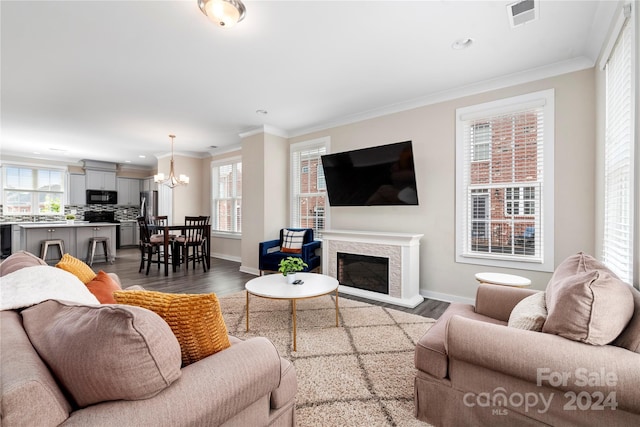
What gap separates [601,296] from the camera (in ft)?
3.86

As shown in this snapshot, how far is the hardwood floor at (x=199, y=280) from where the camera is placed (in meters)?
3.41

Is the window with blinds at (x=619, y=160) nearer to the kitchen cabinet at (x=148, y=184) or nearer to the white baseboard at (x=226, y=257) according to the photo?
the white baseboard at (x=226, y=257)

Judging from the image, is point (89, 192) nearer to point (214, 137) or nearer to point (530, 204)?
Result: point (214, 137)

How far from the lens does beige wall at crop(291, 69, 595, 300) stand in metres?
2.75

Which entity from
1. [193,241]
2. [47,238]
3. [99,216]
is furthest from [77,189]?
[193,241]

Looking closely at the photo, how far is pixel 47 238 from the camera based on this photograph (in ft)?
18.8

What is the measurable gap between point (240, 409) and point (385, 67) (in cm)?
308

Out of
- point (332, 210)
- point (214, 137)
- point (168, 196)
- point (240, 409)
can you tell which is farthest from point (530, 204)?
point (168, 196)

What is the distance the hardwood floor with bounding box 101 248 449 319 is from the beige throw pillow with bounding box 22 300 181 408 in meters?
2.85

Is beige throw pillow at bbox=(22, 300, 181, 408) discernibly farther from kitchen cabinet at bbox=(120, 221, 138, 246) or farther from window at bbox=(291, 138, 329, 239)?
kitchen cabinet at bbox=(120, 221, 138, 246)

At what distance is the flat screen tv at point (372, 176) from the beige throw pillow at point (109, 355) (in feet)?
10.9

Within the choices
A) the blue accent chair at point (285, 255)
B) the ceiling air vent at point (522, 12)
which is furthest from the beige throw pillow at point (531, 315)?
the blue accent chair at point (285, 255)

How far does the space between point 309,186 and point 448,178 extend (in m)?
2.34

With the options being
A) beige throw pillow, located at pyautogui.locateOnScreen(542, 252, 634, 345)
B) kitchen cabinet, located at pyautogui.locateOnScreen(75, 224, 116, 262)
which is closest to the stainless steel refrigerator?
kitchen cabinet, located at pyautogui.locateOnScreen(75, 224, 116, 262)
